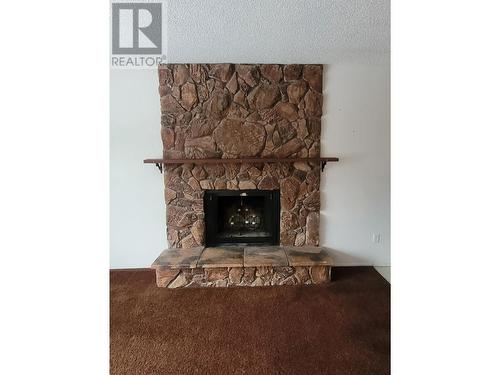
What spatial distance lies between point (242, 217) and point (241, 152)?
0.78 metres

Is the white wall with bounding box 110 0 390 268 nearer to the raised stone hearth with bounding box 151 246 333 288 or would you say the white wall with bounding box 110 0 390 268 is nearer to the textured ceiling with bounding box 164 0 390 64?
the textured ceiling with bounding box 164 0 390 64

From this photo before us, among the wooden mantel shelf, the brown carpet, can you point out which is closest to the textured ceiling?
the wooden mantel shelf

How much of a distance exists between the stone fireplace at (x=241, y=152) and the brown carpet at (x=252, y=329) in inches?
16.3

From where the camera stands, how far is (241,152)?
285cm

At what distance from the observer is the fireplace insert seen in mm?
2922

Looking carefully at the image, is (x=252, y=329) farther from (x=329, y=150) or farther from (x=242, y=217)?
(x=329, y=150)

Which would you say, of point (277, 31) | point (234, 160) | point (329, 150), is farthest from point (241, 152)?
point (277, 31)

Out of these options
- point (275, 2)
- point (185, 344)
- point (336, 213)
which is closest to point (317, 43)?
point (275, 2)

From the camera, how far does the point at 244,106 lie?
2.82m

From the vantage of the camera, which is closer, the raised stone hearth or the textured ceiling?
the textured ceiling

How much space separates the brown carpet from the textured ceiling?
86.7 inches

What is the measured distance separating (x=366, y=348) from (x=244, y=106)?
234cm
